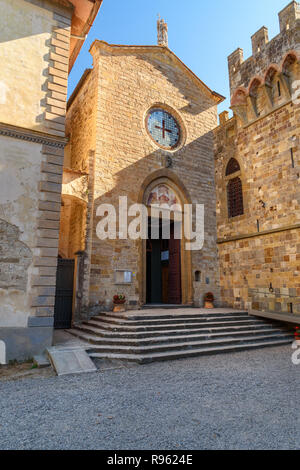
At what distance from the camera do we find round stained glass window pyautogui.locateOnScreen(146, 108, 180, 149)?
12.8 meters

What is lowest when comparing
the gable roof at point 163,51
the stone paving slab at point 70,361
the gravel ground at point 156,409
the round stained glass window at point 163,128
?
the gravel ground at point 156,409

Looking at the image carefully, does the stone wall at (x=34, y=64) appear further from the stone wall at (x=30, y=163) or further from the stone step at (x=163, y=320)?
the stone step at (x=163, y=320)

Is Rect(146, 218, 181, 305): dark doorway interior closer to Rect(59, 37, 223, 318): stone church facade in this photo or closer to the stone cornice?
Rect(59, 37, 223, 318): stone church facade

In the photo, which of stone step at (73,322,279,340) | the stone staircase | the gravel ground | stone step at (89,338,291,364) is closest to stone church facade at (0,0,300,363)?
stone step at (73,322,279,340)

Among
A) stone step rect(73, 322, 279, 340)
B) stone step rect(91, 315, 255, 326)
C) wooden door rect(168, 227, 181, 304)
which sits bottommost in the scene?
stone step rect(73, 322, 279, 340)

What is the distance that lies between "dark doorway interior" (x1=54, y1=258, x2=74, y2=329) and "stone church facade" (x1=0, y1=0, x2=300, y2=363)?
39 mm

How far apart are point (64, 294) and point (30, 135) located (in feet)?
17.6

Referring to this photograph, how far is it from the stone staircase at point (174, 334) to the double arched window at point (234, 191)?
4612mm

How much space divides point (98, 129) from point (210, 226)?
6142 millimetres

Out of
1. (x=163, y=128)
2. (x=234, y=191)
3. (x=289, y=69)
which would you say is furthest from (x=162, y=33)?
(x=234, y=191)

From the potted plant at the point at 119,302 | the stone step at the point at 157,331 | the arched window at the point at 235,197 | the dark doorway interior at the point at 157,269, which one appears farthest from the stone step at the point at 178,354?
the dark doorway interior at the point at 157,269

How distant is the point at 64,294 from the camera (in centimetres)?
1029

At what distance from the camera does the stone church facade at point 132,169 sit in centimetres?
698

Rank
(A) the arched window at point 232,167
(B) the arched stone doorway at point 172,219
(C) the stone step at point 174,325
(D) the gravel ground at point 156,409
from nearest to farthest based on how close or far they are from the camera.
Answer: (D) the gravel ground at point 156,409
(C) the stone step at point 174,325
(B) the arched stone doorway at point 172,219
(A) the arched window at point 232,167
